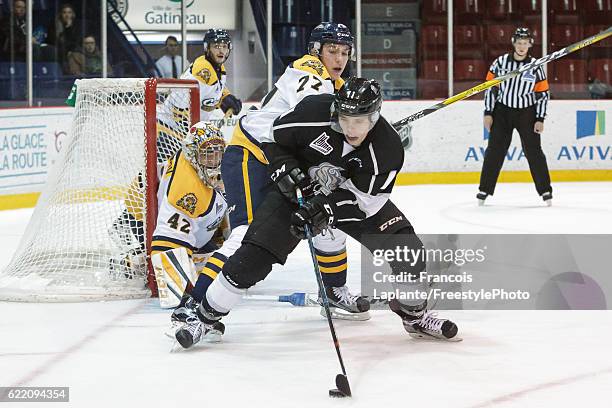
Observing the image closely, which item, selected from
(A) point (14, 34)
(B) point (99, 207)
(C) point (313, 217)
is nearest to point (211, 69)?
(B) point (99, 207)

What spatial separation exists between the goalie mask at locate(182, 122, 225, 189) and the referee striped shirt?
12.1ft

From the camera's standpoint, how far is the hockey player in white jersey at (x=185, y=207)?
416cm

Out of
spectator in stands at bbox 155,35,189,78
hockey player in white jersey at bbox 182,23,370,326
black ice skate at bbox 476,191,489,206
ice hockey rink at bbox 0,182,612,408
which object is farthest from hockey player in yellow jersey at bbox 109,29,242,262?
spectator in stands at bbox 155,35,189,78

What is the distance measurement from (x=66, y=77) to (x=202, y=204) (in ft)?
16.3

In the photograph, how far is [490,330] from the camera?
12.0 ft

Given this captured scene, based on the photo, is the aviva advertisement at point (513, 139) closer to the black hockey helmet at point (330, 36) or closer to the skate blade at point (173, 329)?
the black hockey helmet at point (330, 36)

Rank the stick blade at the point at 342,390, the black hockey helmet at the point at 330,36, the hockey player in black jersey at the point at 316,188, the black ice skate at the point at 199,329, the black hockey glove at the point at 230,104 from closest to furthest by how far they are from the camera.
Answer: the stick blade at the point at 342,390, the hockey player in black jersey at the point at 316,188, the black ice skate at the point at 199,329, the black hockey helmet at the point at 330,36, the black hockey glove at the point at 230,104

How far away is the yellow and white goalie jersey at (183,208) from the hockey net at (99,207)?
0.62 ft

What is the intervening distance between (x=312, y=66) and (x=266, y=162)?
39 centimetres

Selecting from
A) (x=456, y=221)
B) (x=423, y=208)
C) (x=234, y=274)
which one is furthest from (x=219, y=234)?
(x=423, y=208)

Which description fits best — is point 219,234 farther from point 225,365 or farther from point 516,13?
point 516,13

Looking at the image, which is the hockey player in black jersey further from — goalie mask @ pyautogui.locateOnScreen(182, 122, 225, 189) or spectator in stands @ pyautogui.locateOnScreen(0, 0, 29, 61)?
spectator in stands @ pyautogui.locateOnScreen(0, 0, 29, 61)

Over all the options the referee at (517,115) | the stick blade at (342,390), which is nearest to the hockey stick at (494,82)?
the stick blade at (342,390)

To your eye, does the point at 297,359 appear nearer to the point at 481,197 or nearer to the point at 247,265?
the point at 247,265
